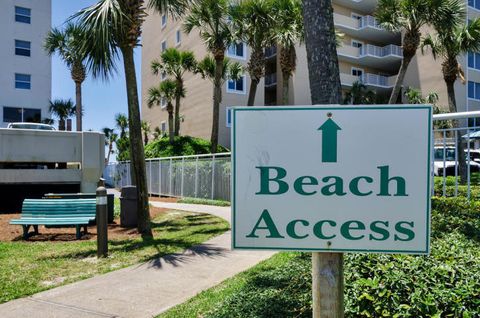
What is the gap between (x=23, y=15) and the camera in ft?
103

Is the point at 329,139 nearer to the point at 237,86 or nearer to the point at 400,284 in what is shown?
the point at 400,284

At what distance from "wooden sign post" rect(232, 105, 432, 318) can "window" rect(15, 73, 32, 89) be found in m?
33.9

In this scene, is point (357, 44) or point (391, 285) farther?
point (357, 44)

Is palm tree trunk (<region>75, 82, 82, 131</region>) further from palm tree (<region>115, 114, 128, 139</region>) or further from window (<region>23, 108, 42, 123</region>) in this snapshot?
palm tree (<region>115, 114, 128, 139</region>)

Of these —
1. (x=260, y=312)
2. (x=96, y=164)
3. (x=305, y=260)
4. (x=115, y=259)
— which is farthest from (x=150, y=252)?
(x=96, y=164)

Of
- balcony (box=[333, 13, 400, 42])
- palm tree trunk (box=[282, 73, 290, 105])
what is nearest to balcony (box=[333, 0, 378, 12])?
balcony (box=[333, 13, 400, 42])

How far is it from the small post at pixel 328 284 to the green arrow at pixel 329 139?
0.47 metres

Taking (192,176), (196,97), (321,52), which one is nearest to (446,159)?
(321,52)

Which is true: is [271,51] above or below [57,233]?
above

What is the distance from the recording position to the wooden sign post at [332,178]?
5.84 ft

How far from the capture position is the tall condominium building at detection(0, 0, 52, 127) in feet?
100

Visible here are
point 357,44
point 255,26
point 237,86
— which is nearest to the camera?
point 255,26

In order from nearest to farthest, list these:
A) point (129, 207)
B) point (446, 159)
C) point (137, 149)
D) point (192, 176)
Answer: point (446, 159) → point (137, 149) → point (129, 207) → point (192, 176)

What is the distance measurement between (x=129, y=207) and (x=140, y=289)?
17.4 ft
